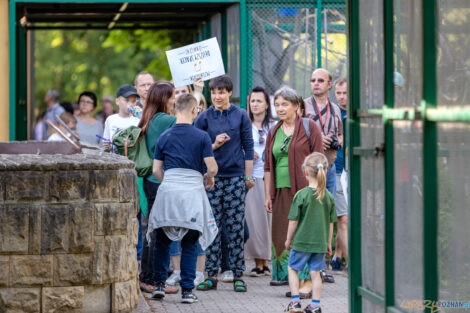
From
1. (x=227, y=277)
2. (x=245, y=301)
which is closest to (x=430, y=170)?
(x=245, y=301)

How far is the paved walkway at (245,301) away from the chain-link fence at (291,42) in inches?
153

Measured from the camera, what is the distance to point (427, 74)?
436cm

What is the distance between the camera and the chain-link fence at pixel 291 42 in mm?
12219

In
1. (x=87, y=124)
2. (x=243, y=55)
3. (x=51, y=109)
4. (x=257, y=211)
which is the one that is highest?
(x=243, y=55)

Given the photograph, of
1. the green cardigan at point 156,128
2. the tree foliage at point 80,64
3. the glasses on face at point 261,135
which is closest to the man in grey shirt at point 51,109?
the glasses on face at point 261,135

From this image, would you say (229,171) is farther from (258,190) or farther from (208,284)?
(258,190)

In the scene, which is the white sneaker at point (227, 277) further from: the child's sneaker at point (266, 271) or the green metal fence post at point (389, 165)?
the green metal fence post at point (389, 165)

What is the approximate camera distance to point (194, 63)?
10320 mm

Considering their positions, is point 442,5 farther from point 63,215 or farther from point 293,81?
point 293,81

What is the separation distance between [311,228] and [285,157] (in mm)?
1503

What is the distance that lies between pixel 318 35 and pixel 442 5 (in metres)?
7.77

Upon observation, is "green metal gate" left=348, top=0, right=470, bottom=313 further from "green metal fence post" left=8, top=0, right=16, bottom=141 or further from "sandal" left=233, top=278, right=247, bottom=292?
"green metal fence post" left=8, top=0, right=16, bottom=141

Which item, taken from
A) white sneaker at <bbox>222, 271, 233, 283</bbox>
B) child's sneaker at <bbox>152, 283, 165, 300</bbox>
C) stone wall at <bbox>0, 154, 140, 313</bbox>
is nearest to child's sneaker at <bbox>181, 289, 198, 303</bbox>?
child's sneaker at <bbox>152, 283, 165, 300</bbox>

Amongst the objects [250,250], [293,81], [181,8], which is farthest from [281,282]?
[181,8]
